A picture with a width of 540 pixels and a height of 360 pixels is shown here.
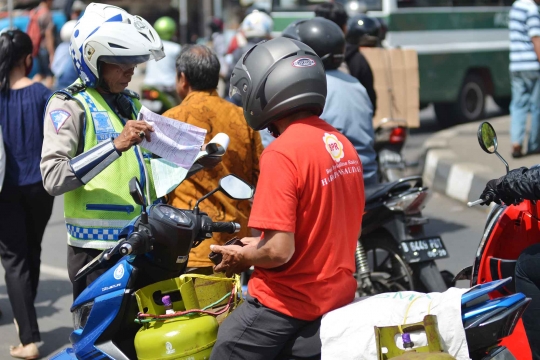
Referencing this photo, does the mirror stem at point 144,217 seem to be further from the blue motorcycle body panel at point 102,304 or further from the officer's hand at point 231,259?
the officer's hand at point 231,259

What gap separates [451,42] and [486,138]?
10238mm

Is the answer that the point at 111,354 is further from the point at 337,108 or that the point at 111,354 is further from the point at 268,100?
the point at 337,108

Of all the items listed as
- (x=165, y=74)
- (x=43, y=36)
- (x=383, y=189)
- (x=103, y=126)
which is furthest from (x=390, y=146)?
(x=43, y=36)

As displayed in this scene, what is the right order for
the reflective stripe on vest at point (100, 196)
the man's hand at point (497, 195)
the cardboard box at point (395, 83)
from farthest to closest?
the cardboard box at point (395, 83) → the reflective stripe on vest at point (100, 196) → the man's hand at point (497, 195)

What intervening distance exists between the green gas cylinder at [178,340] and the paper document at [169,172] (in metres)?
0.77

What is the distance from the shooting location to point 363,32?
7793mm

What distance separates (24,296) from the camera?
4965 millimetres

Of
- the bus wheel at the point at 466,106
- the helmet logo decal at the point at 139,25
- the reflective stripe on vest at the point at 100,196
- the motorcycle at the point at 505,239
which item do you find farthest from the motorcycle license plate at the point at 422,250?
the bus wheel at the point at 466,106

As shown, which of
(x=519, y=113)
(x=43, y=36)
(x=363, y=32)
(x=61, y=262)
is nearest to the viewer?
(x=61, y=262)

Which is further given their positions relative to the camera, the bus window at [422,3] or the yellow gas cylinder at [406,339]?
the bus window at [422,3]

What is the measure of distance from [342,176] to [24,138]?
275 centimetres

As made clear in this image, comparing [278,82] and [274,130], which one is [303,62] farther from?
[274,130]

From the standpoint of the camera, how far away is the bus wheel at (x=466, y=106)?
13.6 m

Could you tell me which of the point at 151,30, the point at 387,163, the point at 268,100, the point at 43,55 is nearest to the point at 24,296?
the point at 151,30
